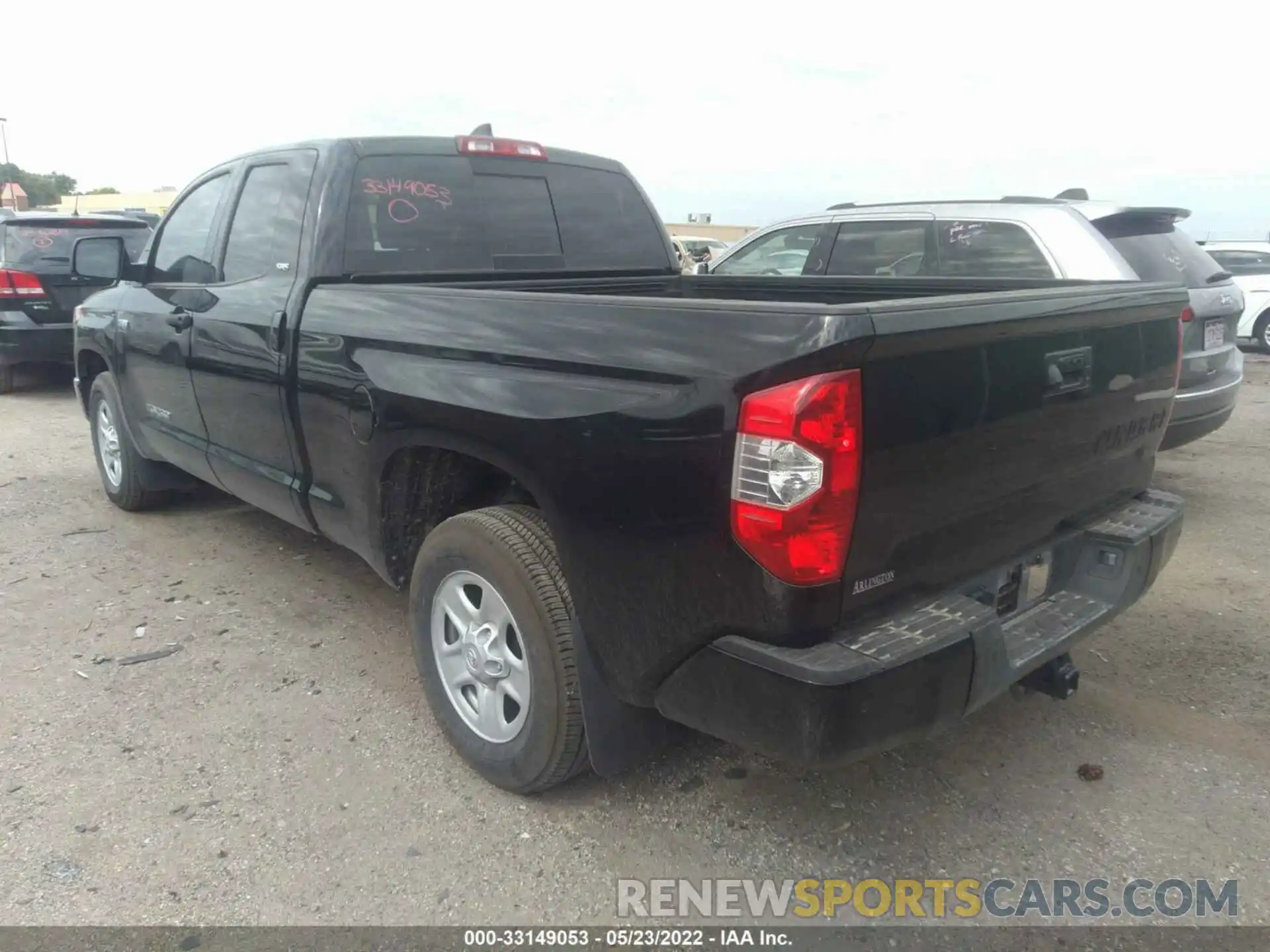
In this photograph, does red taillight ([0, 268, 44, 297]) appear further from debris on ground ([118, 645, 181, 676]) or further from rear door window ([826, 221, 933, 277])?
rear door window ([826, 221, 933, 277])

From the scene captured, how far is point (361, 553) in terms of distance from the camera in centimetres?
338

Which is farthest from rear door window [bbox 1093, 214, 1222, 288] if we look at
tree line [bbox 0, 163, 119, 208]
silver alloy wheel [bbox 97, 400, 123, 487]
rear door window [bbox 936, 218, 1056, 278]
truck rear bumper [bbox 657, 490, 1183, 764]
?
tree line [bbox 0, 163, 119, 208]

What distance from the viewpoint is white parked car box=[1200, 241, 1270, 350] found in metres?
13.4

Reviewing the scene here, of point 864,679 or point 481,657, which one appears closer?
point 864,679

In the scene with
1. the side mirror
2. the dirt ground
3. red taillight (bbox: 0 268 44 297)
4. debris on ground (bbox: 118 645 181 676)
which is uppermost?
the side mirror

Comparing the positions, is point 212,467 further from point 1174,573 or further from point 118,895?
point 1174,573

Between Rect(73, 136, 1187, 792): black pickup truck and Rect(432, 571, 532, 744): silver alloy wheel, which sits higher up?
Rect(73, 136, 1187, 792): black pickup truck

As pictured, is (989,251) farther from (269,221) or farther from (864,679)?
(864,679)

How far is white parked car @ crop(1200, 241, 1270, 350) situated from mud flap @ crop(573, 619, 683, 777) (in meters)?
13.0

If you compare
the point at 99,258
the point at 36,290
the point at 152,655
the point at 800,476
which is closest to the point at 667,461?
the point at 800,476

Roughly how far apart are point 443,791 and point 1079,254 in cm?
424

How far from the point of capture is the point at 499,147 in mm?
3975

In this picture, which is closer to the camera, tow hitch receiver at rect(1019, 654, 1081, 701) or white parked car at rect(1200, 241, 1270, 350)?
tow hitch receiver at rect(1019, 654, 1081, 701)

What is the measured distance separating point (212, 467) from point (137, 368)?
0.97 meters
